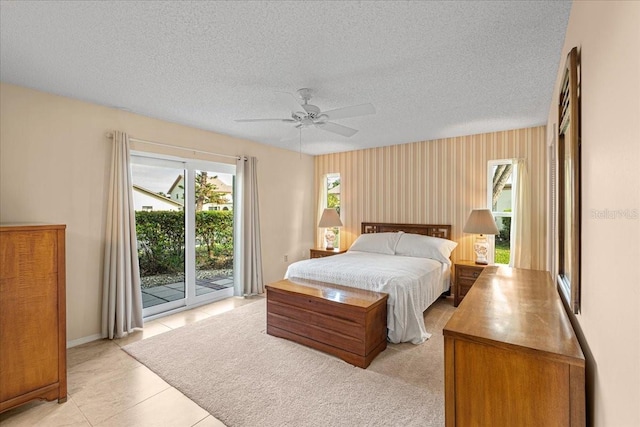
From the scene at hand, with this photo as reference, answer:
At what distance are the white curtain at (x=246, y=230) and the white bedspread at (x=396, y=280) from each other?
3.99 ft

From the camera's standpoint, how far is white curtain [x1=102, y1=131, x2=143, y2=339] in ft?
10.5

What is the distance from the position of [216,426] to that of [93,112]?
3293 mm

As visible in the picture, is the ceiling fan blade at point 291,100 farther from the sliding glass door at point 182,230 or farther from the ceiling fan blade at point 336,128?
the sliding glass door at point 182,230

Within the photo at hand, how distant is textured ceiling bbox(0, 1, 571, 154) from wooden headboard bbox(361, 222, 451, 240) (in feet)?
6.05

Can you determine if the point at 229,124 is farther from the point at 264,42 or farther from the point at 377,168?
the point at 377,168

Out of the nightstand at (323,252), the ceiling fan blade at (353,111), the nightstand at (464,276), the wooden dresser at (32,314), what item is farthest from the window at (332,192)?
the wooden dresser at (32,314)

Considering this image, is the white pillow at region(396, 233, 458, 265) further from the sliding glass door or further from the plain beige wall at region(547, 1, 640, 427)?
the plain beige wall at region(547, 1, 640, 427)

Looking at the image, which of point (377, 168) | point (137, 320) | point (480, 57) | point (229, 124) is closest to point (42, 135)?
point (229, 124)

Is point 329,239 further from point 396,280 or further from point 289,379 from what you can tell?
point 289,379

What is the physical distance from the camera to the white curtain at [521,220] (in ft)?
12.9

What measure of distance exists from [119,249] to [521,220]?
499cm

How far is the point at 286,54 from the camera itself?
2.15 m

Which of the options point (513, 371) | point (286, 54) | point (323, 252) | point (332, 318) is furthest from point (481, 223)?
point (286, 54)

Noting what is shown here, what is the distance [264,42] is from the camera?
2.00 m
